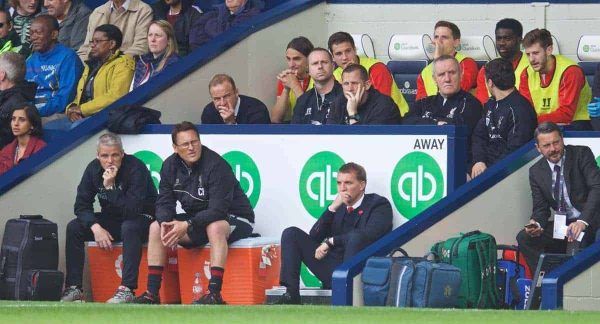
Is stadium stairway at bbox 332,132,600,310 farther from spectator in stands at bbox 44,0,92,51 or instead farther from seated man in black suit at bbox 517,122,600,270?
spectator in stands at bbox 44,0,92,51

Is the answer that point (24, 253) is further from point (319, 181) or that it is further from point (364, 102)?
point (364, 102)

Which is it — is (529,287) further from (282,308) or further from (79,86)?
(79,86)

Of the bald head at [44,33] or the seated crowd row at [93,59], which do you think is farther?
the bald head at [44,33]

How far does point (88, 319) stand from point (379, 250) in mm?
2808

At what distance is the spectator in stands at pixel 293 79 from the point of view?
15609 mm

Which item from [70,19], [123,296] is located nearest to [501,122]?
[123,296]

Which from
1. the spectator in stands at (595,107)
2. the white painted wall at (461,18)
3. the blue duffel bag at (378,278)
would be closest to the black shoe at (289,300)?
the blue duffel bag at (378,278)

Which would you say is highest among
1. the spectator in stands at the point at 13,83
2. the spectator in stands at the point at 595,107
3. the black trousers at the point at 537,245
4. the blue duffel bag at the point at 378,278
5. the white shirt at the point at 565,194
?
the spectator in stands at the point at 13,83

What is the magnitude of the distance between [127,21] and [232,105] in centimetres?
291

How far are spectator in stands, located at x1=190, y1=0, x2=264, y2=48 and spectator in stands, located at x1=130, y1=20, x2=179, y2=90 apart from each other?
27.1 inches

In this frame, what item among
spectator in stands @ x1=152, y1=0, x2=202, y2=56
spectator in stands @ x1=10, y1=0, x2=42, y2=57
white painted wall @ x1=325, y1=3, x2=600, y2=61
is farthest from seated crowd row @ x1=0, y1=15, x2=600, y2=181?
spectator in stands @ x1=10, y1=0, x2=42, y2=57

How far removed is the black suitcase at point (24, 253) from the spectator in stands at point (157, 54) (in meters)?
2.59

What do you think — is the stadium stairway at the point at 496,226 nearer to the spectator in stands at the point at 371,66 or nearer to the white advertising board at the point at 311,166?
the white advertising board at the point at 311,166

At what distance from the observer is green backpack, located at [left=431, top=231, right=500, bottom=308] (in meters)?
12.4
